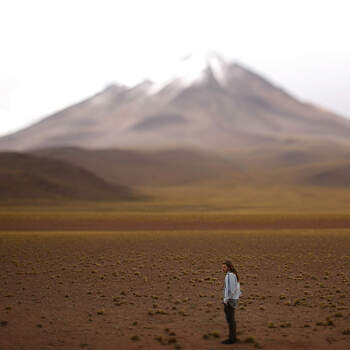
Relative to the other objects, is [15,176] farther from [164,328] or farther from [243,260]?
[164,328]

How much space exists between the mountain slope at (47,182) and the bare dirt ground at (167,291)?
34.3m

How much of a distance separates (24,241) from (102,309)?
35.0ft

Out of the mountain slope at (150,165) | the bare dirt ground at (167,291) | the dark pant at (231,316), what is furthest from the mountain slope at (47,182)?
the dark pant at (231,316)

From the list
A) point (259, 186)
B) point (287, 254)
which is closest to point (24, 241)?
point (287, 254)

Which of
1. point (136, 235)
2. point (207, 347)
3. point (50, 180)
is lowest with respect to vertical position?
point (207, 347)

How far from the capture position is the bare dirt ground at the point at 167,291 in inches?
429

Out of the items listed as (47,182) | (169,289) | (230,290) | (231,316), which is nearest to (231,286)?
(230,290)

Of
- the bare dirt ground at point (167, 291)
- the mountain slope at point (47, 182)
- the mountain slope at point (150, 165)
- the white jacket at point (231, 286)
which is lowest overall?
the bare dirt ground at point (167, 291)

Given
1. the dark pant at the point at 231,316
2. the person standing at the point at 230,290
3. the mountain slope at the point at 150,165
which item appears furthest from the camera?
the mountain slope at the point at 150,165

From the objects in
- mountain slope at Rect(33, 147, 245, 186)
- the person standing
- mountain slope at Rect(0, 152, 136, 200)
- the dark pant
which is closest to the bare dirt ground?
the dark pant

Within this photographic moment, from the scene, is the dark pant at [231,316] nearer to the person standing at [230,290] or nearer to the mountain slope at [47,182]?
the person standing at [230,290]

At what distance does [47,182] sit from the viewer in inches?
2491

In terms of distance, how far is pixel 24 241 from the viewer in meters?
22.5

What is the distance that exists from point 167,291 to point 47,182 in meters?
51.1
